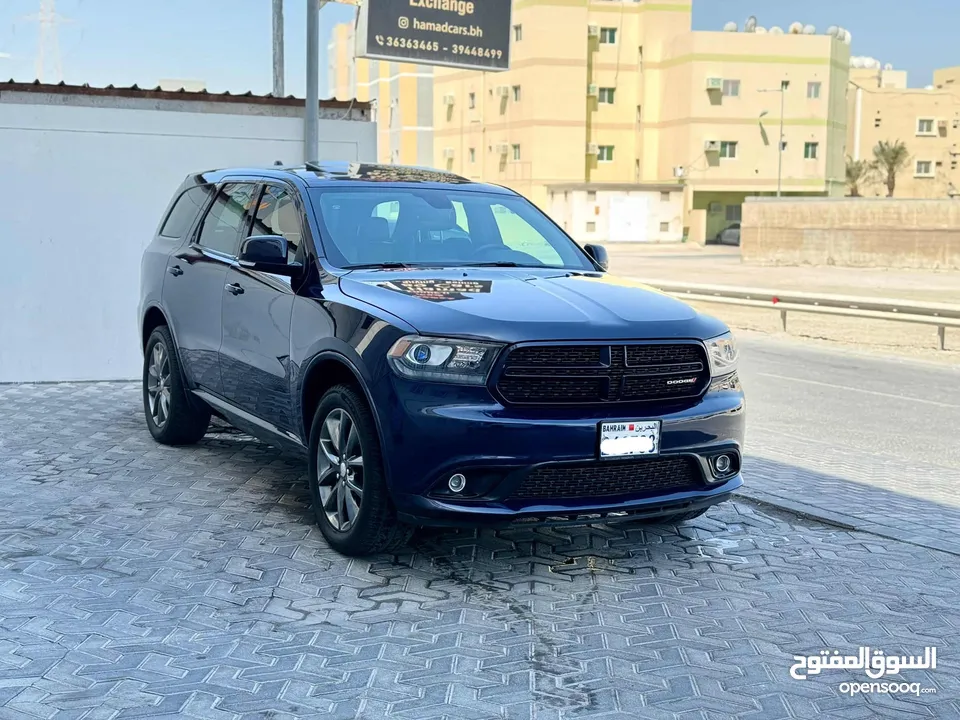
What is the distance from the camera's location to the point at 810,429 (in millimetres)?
9656

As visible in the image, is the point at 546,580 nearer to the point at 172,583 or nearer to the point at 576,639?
the point at 576,639

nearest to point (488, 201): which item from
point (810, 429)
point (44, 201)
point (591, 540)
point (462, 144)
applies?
point (591, 540)

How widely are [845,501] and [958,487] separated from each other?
1122mm

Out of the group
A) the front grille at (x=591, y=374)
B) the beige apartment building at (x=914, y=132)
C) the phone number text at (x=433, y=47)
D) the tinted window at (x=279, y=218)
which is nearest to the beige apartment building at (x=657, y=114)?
the beige apartment building at (x=914, y=132)

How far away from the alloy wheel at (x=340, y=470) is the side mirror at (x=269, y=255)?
2.92ft

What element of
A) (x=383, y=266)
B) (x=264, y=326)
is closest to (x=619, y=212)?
(x=264, y=326)

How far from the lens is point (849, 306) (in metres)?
18.9

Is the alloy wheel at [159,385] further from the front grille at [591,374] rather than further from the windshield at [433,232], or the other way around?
the front grille at [591,374]

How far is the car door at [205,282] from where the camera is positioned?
690 centimetres

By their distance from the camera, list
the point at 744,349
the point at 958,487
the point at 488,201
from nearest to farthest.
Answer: the point at 488,201
the point at 958,487
the point at 744,349

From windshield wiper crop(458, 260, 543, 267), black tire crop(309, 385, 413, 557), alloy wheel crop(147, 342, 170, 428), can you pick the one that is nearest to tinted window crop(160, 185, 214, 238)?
alloy wheel crop(147, 342, 170, 428)

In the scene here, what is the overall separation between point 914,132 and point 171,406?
333 ft

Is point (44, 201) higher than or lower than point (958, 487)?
higher

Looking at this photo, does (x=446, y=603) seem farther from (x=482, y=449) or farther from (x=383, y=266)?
(x=383, y=266)
